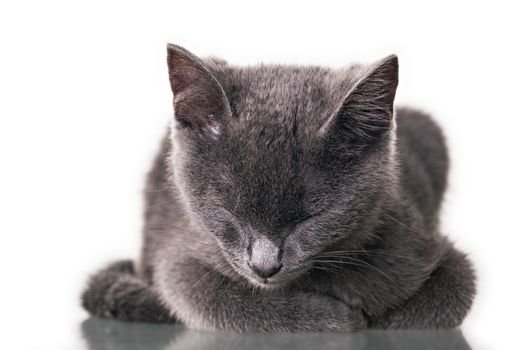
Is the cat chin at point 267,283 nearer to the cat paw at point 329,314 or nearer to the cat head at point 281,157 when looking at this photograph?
the cat head at point 281,157

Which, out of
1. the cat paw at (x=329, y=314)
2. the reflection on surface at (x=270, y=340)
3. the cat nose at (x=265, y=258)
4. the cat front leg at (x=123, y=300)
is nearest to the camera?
the cat nose at (x=265, y=258)

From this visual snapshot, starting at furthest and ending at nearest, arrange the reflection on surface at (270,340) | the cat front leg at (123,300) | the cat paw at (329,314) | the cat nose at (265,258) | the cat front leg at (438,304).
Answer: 1. the cat front leg at (123,300)
2. the cat front leg at (438,304)
3. the cat paw at (329,314)
4. the reflection on surface at (270,340)
5. the cat nose at (265,258)

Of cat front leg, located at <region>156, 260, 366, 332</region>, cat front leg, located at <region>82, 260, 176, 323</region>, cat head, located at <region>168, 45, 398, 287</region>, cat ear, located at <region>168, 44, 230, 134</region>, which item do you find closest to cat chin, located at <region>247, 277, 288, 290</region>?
cat head, located at <region>168, 45, 398, 287</region>

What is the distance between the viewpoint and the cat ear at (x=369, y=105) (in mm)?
2580

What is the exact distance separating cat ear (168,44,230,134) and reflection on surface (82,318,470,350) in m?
0.65

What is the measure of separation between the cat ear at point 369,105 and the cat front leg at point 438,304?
642 millimetres

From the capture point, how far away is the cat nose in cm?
258

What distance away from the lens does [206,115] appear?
274 centimetres

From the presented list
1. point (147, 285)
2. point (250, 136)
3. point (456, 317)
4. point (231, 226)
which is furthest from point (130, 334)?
point (456, 317)

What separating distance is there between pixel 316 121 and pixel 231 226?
15.1 inches

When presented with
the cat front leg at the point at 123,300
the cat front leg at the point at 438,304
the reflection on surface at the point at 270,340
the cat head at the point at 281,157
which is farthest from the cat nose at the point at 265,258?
the cat front leg at the point at 123,300

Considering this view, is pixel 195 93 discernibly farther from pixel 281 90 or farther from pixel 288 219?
pixel 288 219

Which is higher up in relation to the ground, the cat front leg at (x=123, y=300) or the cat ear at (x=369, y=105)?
the cat ear at (x=369, y=105)

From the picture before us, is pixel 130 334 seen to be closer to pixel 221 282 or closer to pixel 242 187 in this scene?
pixel 221 282
